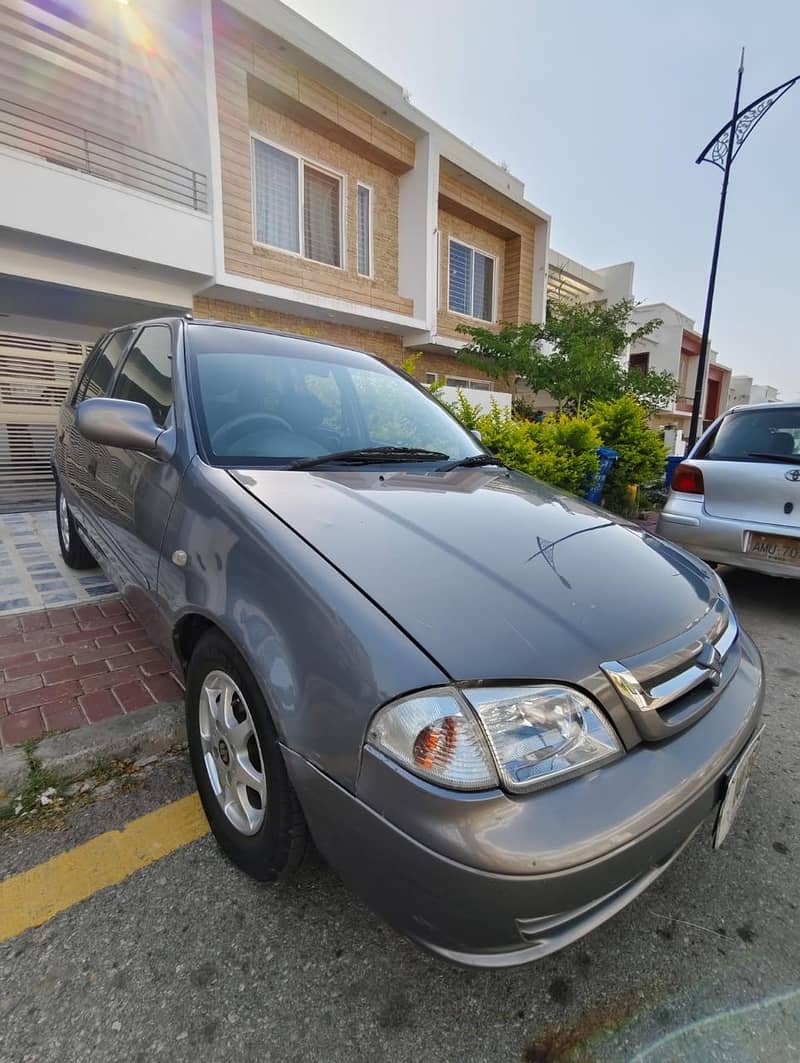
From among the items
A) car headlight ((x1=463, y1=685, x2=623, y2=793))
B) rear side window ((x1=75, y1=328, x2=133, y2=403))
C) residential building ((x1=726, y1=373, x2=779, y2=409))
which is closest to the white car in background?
car headlight ((x1=463, y1=685, x2=623, y2=793))

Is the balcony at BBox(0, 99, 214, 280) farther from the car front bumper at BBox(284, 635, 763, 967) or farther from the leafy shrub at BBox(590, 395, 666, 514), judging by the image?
the car front bumper at BBox(284, 635, 763, 967)

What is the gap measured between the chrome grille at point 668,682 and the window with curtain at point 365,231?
456 inches

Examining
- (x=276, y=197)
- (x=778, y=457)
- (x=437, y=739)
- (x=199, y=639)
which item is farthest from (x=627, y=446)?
(x=276, y=197)

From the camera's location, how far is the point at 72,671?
2562 mm

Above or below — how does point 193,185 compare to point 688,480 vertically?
above

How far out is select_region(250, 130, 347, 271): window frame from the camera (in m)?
9.38

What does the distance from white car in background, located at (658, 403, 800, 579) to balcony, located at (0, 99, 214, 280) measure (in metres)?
7.30

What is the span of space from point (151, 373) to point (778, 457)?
3.91 meters

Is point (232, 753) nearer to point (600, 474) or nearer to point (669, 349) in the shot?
point (600, 474)

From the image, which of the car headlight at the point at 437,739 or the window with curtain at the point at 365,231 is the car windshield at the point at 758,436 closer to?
the car headlight at the point at 437,739

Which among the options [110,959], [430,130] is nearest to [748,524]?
[110,959]

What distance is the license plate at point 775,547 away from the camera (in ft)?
11.5

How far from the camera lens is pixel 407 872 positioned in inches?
40.6

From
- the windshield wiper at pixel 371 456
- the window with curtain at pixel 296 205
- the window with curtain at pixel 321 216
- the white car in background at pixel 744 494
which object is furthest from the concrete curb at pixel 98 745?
the window with curtain at pixel 321 216
